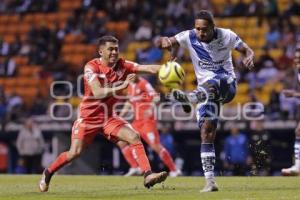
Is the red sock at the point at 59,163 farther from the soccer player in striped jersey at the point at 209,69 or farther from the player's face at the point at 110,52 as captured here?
the soccer player in striped jersey at the point at 209,69

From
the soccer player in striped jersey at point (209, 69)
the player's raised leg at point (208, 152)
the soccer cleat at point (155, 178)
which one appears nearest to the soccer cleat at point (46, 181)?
the soccer cleat at point (155, 178)

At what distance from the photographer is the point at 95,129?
14359 mm

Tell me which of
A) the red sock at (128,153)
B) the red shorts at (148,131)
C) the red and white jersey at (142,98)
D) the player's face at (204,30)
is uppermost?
the player's face at (204,30)

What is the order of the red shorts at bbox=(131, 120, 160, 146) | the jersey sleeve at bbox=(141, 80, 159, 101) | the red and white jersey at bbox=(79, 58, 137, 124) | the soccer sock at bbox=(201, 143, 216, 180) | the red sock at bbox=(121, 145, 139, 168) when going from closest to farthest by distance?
the soccer sock at bbox=(201, 143, 216, 180) < the red and white jersey at bbox=(79, 58, 137, 124) < the red sock at bbox=(121, 145, 139, 168) < the red shorts at bbox=(131, 120, 160, 146) < the jersey sleeve at bbox=(141, 80, 159, 101)

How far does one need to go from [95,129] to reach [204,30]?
2.41m

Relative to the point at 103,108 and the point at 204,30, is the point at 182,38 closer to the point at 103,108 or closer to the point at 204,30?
the point at 204,30

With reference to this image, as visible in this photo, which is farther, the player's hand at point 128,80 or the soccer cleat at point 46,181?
the soccer cleat at point 46,181

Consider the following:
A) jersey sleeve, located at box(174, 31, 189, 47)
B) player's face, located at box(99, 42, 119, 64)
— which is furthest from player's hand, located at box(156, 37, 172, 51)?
player's face, located at box(99, 42, 119, 64)

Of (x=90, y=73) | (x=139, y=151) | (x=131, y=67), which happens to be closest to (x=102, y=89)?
(x=90, y=73)

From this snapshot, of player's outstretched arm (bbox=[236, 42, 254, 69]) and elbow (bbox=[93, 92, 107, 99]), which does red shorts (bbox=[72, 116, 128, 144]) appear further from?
player's outstretched arm (bbox=[236, 42, 254, 69])

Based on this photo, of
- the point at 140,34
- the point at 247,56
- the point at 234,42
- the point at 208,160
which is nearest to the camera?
the point at 208,160

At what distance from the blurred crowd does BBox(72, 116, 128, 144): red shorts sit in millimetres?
10660

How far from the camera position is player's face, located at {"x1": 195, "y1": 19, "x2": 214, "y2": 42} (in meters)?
13.3

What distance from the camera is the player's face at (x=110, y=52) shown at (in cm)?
1416
